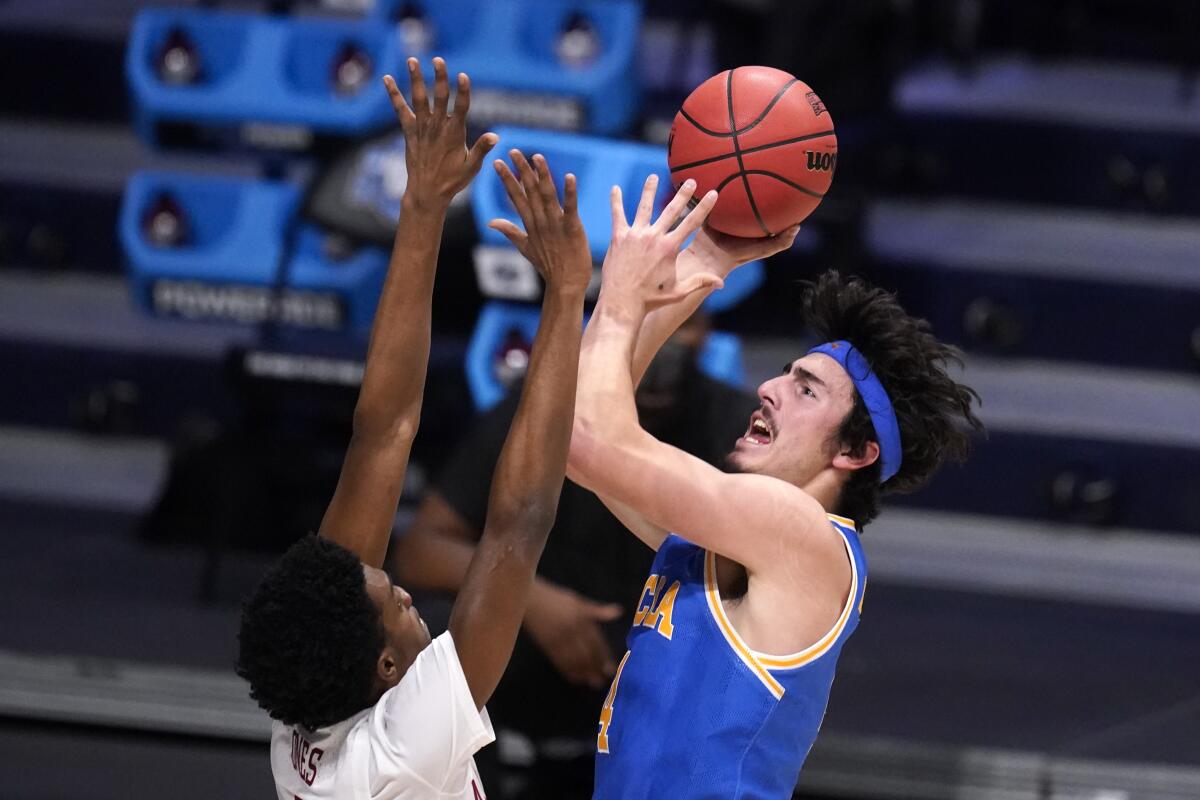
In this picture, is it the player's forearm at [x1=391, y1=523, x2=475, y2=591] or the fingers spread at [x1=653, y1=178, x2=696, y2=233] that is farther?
the player's forearm at [x1=391, y1=523, x2=475, y2=591]

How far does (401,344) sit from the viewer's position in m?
2.83

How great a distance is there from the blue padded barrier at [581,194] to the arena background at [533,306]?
0.02 metres

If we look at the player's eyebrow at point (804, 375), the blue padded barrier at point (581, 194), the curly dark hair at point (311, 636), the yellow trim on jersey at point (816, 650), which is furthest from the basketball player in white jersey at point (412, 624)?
the blue padded barrier at point (581, 194)

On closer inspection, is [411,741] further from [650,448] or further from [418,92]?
[418,92]

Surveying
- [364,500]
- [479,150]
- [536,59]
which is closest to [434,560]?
[364,500]

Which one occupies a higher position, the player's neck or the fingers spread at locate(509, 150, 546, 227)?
the fingers spread at locate(509, 150, 546, 227)

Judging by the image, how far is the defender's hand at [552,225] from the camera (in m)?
2.52

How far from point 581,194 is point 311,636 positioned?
124 inches

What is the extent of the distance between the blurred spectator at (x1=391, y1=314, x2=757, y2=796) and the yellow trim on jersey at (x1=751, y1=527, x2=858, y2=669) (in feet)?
4.06

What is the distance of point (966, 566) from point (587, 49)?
237 centimetres

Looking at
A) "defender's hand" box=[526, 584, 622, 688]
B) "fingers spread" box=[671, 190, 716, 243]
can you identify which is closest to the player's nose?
"fingers spread" box=[671, 190, 716, 243]

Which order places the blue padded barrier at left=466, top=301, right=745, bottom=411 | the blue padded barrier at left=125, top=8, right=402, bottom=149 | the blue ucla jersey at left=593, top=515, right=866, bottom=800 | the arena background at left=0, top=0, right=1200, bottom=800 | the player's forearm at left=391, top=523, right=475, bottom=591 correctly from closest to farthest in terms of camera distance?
the blue ucla jersey at left=593, top=515, right=866, bottom=800
the player's forearm at left=391, top=523, right=475, bottom=591
the arena background at left=0, top=0, right=1200, bottom=800
the blue padded barrier at left=466, top=301, right=745, bottom=411
the blue padded barrier at left=125, top=8, right=402, bottom=149

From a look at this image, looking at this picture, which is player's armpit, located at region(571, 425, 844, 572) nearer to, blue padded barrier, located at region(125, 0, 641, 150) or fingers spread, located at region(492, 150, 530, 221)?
fingers spread, located at region(492, 150, 530, 221)

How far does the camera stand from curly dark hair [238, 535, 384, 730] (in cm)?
248
